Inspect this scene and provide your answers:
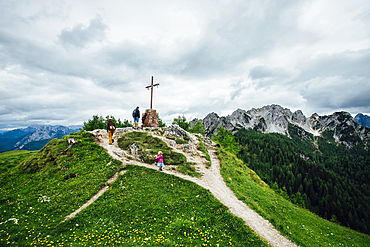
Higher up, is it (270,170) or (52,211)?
(52,211)

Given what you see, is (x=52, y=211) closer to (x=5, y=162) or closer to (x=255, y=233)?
(x=255, y=233)

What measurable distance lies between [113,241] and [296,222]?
64.2 ft

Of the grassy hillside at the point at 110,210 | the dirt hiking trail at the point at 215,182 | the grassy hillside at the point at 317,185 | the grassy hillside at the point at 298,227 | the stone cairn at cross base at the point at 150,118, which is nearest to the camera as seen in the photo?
the grassy hillside at the point at 110,210

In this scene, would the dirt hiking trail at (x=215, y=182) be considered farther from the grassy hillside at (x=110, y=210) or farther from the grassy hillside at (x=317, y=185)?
the grassy hillside at (x=317, y=185)

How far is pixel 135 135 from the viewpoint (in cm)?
3103

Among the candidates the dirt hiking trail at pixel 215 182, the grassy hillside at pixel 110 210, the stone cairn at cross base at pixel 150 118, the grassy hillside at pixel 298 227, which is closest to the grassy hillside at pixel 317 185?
the grassy hillside at pixel 298 227

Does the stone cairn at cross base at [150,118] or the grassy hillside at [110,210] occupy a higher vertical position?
the stone cairn at cross base at [150,118]

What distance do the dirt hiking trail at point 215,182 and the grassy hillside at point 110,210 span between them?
1427 millimetres

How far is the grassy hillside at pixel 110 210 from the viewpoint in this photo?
10.7 metres

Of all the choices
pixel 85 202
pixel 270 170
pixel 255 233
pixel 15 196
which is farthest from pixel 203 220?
pixel 270 170

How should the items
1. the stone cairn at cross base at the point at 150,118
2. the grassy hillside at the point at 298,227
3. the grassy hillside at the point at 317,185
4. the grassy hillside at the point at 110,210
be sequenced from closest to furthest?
1. the grassy hillside at the point at 110,210
2. the grassy hillside at the point at 298,227
3. the stone cairn at cross base at the point at 150,118
4. the grassy hillside at the point at 317,185

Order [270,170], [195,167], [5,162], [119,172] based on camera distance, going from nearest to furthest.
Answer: [119,172]
[195,167]
[5,162]
[270,170]

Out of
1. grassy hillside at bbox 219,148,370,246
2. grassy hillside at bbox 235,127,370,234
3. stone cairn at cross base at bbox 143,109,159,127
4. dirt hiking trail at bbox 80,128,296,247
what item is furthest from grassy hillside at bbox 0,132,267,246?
grassy hillside at bbox 235,127,370,234

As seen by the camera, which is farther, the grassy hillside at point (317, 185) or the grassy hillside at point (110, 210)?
the grassy hillside at point (317, 185)
